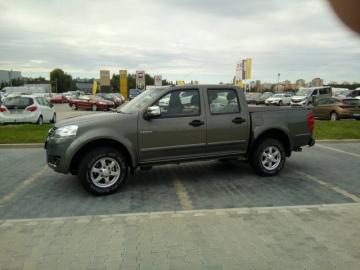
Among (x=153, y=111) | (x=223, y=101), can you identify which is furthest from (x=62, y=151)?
(x=223, y=101)

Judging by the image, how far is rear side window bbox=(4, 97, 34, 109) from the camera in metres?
15.9

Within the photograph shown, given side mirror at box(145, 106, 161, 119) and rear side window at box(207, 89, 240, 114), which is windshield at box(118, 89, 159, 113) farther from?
rear side window at box(207, 89, 240, 114)

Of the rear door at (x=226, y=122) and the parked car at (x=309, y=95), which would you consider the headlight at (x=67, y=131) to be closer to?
the rear door at (x=226, y=122)

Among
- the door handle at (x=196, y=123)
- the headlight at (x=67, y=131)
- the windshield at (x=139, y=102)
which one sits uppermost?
the windshield at (x=139, y=102)

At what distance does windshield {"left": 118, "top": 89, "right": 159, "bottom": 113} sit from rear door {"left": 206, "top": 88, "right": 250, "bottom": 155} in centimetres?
98

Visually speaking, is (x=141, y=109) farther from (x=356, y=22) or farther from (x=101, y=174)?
(x=356, y=22)

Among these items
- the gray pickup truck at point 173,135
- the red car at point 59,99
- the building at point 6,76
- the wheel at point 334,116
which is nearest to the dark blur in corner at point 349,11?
the gray pickup truck at point 173,135

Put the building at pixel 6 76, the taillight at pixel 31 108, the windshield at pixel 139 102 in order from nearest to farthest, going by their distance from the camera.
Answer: the windshield at pixel 139 102 → the taillight at pixel 31 108 → the building at pixel 6 76

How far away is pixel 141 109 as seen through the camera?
6.33 m

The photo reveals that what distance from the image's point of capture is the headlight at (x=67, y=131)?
230 inches

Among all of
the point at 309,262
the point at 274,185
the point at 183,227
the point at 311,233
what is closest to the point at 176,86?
the point at 274,185

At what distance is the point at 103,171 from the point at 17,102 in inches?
459

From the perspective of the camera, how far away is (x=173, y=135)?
6.41 meters

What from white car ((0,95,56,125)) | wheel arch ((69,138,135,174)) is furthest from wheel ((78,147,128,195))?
white car ((0,95,56,125))
